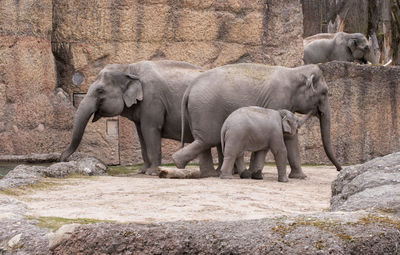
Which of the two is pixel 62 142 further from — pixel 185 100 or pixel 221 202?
pixel 221 202

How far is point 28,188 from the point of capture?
6.34 meters

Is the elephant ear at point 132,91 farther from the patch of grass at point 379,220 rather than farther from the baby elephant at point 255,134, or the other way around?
the patch of grass at point 379,220

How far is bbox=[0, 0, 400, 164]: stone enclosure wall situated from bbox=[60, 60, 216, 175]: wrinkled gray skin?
1484mm

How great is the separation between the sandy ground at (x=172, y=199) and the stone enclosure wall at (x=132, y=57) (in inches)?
125

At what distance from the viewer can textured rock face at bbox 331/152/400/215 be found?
4477 millimetres

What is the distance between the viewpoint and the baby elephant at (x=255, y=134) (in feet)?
26.2

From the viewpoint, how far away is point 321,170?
399 inches

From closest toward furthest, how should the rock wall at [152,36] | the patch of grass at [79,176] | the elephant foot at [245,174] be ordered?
the patch of grass at [79,176] → the elephant foot at [245,174] → the rock wall at [152,36]

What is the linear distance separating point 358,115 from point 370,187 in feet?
23.5

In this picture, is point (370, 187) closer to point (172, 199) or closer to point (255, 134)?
point (172, 199)

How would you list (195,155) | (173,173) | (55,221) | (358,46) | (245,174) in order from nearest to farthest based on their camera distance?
(55,221)
(173,173)
(245,174)
(195,155)
(358,46)

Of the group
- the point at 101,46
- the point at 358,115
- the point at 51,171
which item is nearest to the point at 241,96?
the point at 51,171

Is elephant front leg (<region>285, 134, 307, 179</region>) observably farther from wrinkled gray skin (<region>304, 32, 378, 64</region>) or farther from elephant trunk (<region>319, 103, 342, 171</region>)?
wrinkled gray skin (<region>304, 32, 378, 64</region>)

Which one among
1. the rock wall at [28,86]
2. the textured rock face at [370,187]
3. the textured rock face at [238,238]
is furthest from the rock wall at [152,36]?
the textured rock face at [238,238]
